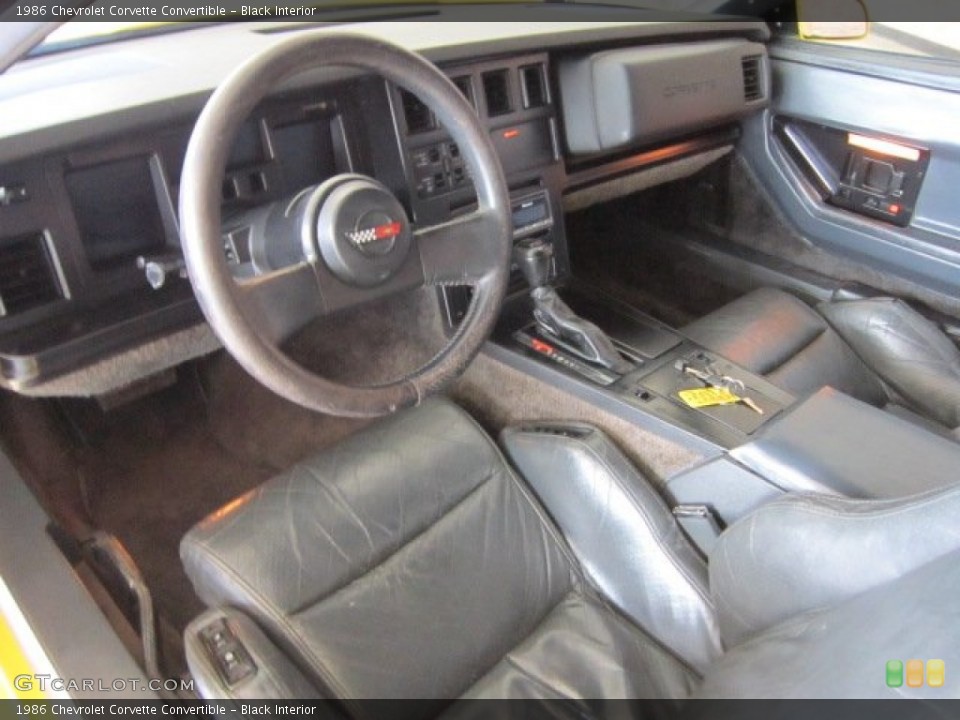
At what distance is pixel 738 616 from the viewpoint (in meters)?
1.00

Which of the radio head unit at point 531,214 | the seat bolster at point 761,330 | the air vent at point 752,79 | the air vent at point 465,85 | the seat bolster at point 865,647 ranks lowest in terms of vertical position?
the seat bolster at point 761,330

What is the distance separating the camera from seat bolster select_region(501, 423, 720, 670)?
1.15m

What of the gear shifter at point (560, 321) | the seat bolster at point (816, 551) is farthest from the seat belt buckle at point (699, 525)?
the gear shifter at point (560, 321)

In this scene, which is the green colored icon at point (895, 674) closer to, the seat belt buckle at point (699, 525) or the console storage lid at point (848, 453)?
the console storage lid at point (848, 453)

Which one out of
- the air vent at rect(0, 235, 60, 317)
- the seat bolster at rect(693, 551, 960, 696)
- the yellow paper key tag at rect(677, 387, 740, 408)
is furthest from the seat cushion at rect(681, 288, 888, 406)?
the air vent at rect(0, 235, 60, 317)

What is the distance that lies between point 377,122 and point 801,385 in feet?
2.94

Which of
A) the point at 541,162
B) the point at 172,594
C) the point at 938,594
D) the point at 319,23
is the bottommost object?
the point at 172,594

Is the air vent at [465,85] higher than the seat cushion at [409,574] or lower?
higher

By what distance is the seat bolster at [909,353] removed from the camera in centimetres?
156

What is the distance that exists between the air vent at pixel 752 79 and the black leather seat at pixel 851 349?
1.52 feet

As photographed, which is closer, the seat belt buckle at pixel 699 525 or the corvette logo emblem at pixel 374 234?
the corvette logo emblem at pixel 374 234

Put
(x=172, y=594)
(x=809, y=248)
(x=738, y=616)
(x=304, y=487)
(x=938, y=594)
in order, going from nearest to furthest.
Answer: (x=938, y=594)
(x=738, y=616)
(x=304, y=487)
(x=172, y=594)
(x=809, y=248)

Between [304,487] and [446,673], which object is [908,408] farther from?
[304,487]

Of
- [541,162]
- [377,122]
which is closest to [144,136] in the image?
[377,122]
